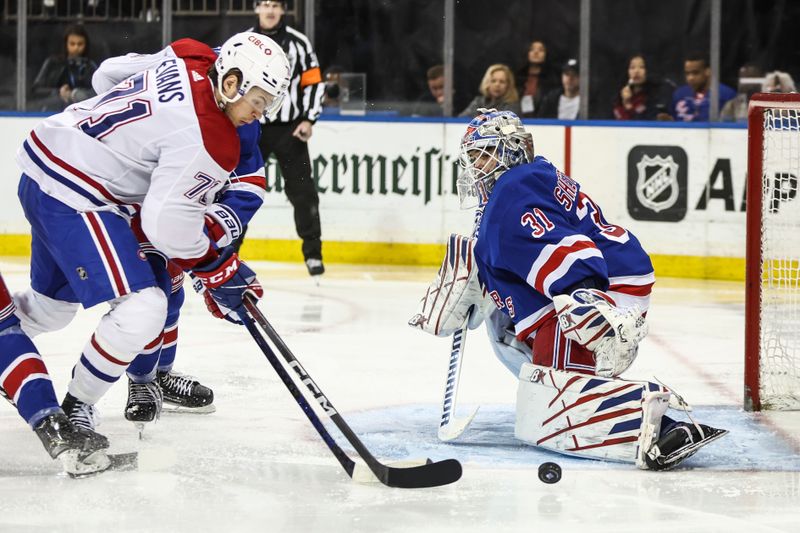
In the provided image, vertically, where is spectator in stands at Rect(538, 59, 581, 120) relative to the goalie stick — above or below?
above

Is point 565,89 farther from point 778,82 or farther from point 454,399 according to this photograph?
point 454,399

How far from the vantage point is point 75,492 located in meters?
2.75

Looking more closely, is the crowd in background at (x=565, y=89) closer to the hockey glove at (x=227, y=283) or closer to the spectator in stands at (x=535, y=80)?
the spectator in stands at (x=535, y=80)

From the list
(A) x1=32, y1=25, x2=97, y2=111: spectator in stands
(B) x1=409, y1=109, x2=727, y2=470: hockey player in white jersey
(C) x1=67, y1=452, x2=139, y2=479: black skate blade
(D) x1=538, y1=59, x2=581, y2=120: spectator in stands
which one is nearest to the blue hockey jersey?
(B) x1=409, y1=109, x2=727, y2=470: hockey player in white jersey

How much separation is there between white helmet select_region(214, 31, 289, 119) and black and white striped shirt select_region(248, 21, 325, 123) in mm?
3126

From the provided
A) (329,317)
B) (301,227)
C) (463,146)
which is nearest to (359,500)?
(463,146)

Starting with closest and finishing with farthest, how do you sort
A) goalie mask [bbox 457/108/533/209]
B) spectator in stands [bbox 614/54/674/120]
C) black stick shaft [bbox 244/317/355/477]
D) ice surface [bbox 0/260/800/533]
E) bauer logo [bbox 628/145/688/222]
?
ice surface [bbox 0/260/800/533]
black stick shaft [bbox 244/317/355/477]
goalie mask [bbox 457/108/533/209]
bauer logo [bbox 628/145/688/222]
spectator in stands [bbox 614/54/674/120]

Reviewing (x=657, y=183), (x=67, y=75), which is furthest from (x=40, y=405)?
(x=67, y=75)

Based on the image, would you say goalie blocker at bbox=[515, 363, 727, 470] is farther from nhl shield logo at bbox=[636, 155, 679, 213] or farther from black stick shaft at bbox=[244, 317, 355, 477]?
→ nhl shield logo at bbox=[636, 155, 679, 213]

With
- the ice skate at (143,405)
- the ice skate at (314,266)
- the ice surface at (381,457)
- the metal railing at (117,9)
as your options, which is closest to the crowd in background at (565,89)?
the metal railing at (117,9)

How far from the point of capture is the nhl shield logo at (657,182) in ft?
21.0

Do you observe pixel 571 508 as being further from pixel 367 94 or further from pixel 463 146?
pixel 367 94

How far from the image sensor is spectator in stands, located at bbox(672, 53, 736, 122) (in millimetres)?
6473

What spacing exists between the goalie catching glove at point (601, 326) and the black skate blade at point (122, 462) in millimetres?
966
